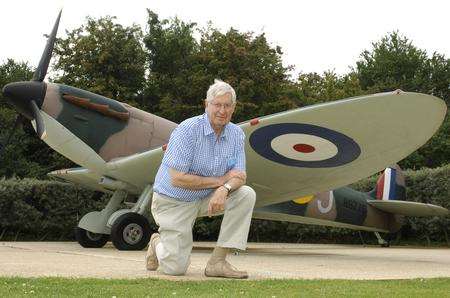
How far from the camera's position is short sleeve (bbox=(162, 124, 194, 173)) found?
4.60 meters

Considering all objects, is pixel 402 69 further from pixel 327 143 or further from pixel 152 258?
pixel 152 258

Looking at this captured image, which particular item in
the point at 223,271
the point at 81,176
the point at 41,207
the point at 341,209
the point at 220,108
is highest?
the point at 341,209

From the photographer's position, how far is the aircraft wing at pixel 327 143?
24.2 ft

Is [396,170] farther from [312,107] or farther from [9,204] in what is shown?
[9,204]

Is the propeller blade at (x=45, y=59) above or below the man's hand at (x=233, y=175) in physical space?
above

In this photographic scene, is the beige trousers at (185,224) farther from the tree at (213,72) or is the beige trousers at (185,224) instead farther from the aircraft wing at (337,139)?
the tree at (213,72)

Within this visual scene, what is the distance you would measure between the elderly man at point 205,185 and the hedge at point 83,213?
9576 millimetres

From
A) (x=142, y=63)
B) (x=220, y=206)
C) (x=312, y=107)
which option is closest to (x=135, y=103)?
(x=142, y=63)

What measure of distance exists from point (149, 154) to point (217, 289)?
5.22m

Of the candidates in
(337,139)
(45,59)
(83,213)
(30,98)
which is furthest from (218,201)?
(83,213)

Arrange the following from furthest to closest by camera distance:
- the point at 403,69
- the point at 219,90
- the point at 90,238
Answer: the point at 403,69
the point at 90,238
the point at 219,90

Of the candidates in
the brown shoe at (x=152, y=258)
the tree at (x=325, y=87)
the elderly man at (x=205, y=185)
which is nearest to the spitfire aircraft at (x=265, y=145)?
the elderly man at (x=205, y=185)

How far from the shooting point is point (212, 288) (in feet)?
13.1

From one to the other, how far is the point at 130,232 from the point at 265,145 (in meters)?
2.38
